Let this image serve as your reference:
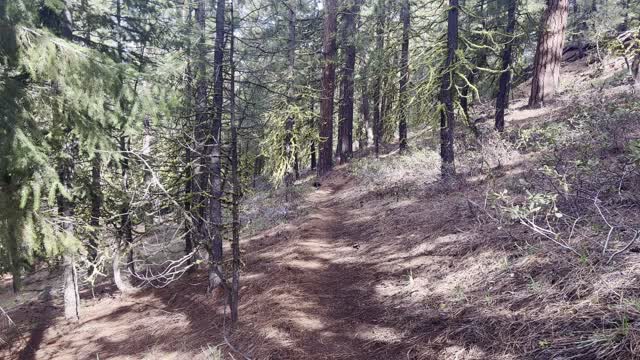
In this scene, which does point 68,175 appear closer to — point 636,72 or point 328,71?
point 328,71

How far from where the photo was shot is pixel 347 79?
845 inches

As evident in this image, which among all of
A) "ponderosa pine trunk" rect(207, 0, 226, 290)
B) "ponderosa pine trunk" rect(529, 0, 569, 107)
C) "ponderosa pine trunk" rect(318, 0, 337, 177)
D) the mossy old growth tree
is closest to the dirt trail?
the mossy old growth tree

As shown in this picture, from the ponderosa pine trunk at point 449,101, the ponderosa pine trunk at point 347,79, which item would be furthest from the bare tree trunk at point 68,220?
the ponderosa pine trunk at point 347,79

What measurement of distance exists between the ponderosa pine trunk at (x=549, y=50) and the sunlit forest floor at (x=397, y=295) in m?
1.02

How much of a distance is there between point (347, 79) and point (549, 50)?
33.0 ft

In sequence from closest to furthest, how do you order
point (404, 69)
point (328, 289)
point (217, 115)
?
point (328, 289) → point (217, 115) → point (404, 69)

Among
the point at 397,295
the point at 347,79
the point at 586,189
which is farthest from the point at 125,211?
the point at 347,79

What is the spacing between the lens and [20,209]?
568 cm

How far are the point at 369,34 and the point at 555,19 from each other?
21.3 feet

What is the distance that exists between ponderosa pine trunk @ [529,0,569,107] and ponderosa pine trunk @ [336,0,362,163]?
22.8 ft

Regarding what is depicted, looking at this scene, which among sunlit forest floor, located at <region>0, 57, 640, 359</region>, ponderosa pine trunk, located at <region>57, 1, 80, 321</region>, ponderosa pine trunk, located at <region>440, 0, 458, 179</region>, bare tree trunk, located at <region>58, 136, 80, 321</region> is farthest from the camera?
ponderosa pine trunk, located at <region>440, 0, 458, 179</region>

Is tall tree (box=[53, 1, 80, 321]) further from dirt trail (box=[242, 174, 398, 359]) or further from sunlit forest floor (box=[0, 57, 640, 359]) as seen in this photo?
dirt trail (box=[242, 174, 398, 359])

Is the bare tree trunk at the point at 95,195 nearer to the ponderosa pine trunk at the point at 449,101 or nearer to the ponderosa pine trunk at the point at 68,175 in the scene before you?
the ponderosa pine trunk at the point at 68,175

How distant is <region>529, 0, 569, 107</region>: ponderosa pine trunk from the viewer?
13094 mm
